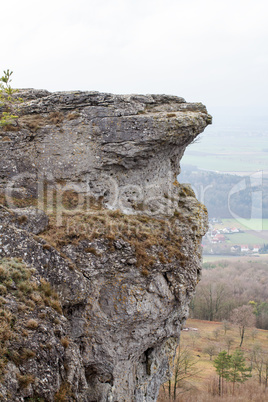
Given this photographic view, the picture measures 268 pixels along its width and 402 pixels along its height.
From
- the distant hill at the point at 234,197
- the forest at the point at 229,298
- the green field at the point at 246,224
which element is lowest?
the forest at the point at 229,298

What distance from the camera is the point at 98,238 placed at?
12.8 metres

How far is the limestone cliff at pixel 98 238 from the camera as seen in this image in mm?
9734

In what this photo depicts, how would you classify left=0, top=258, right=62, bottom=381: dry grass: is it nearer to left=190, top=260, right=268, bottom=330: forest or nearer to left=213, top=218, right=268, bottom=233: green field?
left=190, top=260, right=268, bottom=330: forest

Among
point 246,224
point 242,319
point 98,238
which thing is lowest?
point 242,319

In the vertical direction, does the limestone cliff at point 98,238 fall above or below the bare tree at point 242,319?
above

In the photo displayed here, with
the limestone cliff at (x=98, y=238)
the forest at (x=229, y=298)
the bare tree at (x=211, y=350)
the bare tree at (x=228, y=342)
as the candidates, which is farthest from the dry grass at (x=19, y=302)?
the forest at (x=229, y=298)

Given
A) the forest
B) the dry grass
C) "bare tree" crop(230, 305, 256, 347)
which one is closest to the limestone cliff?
the dry grass

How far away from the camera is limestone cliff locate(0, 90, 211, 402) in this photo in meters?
9.73

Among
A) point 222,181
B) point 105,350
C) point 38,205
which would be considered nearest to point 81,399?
point 105,350

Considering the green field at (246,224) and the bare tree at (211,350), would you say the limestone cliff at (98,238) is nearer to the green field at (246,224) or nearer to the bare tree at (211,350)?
the bare tree at (211,350)

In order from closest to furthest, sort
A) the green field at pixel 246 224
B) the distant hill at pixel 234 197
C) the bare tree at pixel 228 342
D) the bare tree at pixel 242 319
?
the bare tree at pixel 228 342 → the bare tree at pixel 242 319 → the distant hill at pixel 234 197 → the green field at pixel 246 224

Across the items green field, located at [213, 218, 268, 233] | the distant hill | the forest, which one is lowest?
the forest

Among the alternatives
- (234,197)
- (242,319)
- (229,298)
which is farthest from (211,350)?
(234,197)

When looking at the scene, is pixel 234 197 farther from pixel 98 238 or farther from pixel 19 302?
pixel 19 302
